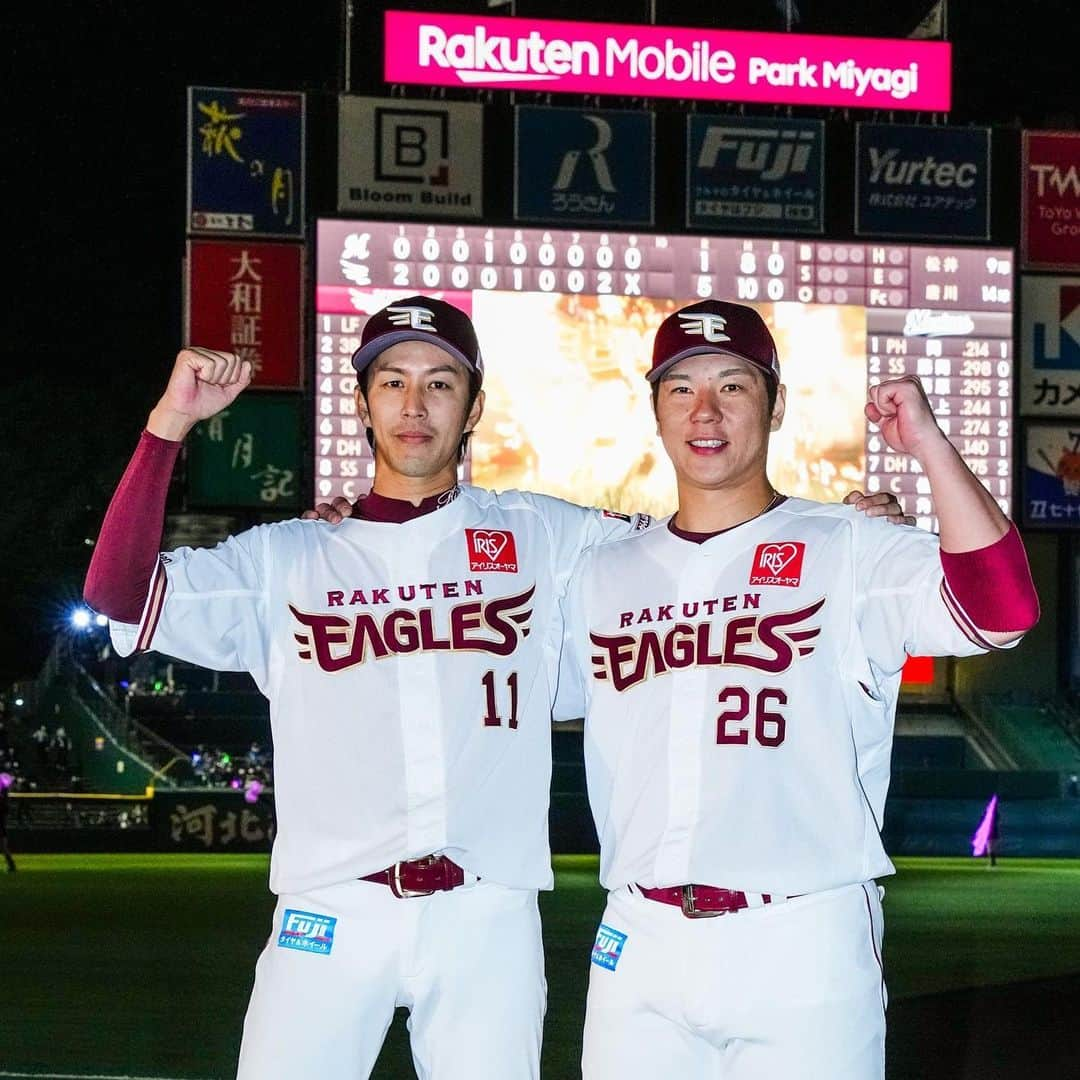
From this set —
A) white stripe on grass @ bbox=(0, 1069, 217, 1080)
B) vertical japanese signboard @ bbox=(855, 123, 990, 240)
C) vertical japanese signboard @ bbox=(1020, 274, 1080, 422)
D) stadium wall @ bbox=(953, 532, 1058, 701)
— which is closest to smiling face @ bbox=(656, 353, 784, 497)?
white stripe on grass @ bbox=(0, 1069, 217, 1080)

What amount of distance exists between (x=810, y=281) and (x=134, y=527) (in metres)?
12.5

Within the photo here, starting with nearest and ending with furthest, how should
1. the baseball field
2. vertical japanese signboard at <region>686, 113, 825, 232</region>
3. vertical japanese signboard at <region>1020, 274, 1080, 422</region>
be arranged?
the baseball field
vertical japanese signboard at <region>686, 113, 825, 232</region>
vertical japanese signboard at <region>1020, 274, 1080, 422</region>

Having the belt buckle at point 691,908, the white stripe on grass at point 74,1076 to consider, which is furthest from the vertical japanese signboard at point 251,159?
the belt buckle at point 691,908

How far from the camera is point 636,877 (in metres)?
3.77

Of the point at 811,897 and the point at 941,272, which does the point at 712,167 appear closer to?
the point at 941,272

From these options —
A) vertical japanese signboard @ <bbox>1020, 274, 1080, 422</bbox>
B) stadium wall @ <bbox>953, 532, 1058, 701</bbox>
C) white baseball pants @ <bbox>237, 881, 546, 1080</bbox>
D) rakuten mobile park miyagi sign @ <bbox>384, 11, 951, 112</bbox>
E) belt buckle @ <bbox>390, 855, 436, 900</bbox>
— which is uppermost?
rakuten mobile park miyagi sign @ <bbox>384, 11, 951, 112</bbox>

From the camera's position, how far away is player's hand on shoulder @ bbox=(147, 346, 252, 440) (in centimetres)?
400

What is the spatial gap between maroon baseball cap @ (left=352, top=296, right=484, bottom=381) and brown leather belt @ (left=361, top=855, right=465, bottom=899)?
1.14 meters

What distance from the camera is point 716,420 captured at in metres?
3.94

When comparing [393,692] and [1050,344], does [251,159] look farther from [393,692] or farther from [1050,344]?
[393,692]

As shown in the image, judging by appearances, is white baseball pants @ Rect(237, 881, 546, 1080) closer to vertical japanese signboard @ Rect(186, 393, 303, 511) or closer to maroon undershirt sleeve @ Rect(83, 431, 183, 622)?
maroon undershirt sleeve @ Rect(83, 431, 183, 622)

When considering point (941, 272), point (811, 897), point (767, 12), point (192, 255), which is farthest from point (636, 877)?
point (767, 12)

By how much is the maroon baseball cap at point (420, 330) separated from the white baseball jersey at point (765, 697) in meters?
0.71

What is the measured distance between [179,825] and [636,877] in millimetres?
21588
